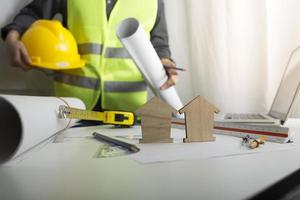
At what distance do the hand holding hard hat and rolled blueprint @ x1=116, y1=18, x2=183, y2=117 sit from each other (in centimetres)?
31

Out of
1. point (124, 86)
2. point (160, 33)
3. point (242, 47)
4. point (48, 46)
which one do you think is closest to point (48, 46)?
point (48, 46)

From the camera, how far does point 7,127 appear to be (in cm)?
50

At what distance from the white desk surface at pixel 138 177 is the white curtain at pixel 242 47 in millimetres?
615

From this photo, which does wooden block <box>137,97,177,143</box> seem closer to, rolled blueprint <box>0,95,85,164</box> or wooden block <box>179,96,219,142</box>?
wooden block <box>179,96,219,142</box>

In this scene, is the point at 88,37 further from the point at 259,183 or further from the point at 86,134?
the point at 259,183

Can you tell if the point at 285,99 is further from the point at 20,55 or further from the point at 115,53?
the point at 20,55

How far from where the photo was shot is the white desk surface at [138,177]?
1.00 ft

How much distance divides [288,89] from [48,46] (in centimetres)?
71

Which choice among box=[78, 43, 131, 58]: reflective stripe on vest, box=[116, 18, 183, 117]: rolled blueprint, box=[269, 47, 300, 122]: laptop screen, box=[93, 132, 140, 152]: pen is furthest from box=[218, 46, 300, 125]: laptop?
box=[78, 43, 131, 58]: reflective stripe on vest

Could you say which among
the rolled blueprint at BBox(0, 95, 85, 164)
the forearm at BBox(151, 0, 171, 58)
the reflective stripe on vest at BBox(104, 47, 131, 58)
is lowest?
the rolled blueprint at BBox(0, 95, 85, 164)

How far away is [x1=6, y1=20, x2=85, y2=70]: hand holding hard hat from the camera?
96 centimetres

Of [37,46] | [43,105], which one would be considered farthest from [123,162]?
[37,46]

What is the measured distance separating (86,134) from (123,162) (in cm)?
30

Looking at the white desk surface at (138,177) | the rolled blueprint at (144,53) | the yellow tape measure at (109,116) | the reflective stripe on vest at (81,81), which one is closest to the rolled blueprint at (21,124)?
the white desk surface at (138,177)
